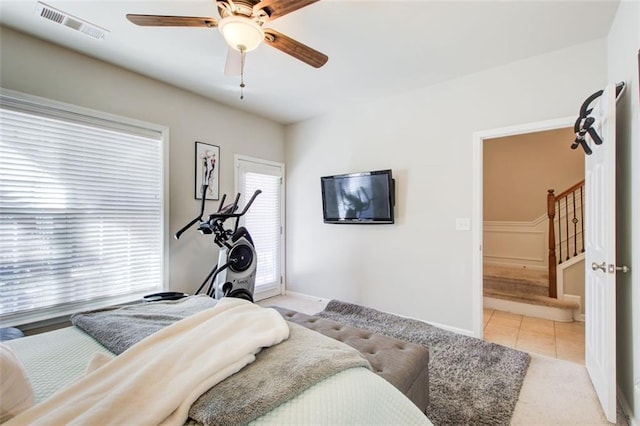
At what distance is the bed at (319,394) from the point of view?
864 mm

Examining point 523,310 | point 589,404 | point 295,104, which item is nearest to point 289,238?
point 295,104

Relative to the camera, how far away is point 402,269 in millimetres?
3430

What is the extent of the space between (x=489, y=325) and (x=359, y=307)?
4.78 ft

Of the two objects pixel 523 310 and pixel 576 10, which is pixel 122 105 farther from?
pixel 523 310

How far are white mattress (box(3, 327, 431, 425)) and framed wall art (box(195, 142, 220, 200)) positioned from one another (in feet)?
7.52

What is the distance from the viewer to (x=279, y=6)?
153 centimetres

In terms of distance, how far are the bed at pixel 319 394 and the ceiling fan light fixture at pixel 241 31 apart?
1.67 m

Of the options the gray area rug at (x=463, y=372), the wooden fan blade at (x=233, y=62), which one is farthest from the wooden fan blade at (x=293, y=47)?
the gray area rug at (x=463, y=372)

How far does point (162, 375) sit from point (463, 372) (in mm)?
2162

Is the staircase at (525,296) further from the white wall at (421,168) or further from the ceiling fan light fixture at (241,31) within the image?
the ceiling fan light fixture at (241,31)

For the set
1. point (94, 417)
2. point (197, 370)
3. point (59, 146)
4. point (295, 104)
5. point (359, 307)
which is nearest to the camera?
point (94, 417)

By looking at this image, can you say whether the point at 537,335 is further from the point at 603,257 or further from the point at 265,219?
the point at 265,219

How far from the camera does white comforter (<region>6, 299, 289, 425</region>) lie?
0.83m

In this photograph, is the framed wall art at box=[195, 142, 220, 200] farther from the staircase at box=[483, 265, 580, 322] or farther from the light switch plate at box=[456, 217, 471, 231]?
the staircase at box=[483, 265, 580, 322]
